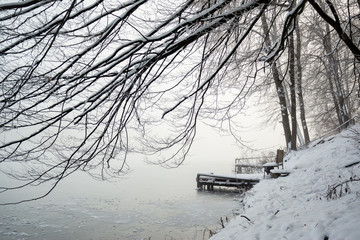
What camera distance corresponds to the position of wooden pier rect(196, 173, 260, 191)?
778 inches

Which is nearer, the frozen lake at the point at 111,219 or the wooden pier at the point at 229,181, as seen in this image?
the frozen lake at the point at 111,219

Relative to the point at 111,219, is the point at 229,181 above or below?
above

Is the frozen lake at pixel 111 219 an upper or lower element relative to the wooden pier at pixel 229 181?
lower

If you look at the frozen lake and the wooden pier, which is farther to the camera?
the wooden pier

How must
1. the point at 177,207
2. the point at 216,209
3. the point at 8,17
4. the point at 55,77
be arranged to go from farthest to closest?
the point at 177,207, the point at 216,209, the point at 55,77, the point at 8,17

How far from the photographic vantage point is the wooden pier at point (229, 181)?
1977 cm

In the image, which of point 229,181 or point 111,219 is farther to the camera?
point 229,181

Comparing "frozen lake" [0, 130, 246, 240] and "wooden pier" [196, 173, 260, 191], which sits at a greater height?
"wooden pier" [196, 173, 260, 191]

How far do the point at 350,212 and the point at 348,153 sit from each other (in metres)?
5.28

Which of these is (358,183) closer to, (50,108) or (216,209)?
(50,108)

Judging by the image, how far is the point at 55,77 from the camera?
107 inches

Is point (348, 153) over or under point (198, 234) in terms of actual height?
over

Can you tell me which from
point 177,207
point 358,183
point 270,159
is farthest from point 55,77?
point 270,159

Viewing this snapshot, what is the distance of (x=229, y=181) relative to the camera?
2164cm
